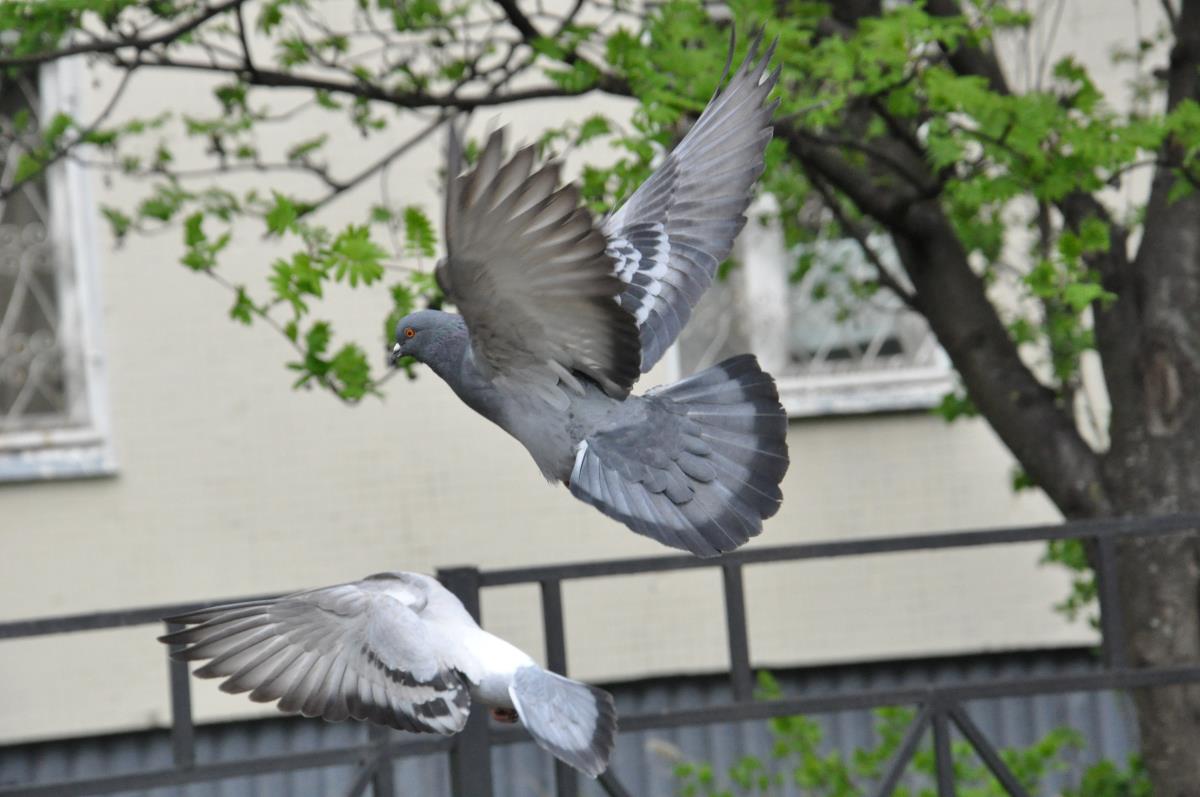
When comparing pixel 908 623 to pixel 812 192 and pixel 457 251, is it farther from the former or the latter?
pixel 457 251

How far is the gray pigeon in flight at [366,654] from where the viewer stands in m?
2.52

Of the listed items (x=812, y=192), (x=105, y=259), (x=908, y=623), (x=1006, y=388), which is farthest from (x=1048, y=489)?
(x=105, y=259)

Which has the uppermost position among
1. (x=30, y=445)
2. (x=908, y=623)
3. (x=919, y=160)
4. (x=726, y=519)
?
(x=919, y=160)

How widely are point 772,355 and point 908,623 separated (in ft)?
4.47

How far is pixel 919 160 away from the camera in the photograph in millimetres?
4699

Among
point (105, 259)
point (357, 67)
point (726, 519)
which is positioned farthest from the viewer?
point (105, 259)

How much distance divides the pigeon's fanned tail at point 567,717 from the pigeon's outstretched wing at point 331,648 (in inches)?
7.4

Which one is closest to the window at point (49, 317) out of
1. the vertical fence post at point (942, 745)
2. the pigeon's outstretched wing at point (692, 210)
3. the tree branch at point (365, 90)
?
the tree branch at point (365, 90)

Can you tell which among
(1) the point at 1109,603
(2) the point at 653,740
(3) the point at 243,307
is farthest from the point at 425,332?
(2) the point at 653,740

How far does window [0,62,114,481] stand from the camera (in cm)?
661

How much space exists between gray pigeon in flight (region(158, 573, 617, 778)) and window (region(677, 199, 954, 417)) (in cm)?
430

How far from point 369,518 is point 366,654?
4099 millimetres

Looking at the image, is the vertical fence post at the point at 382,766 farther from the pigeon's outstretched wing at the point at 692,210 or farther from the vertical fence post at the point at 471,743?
the pigeon's outstretched wing at the point at 692,210

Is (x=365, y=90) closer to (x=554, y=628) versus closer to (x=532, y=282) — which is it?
(x=554, y=628)
